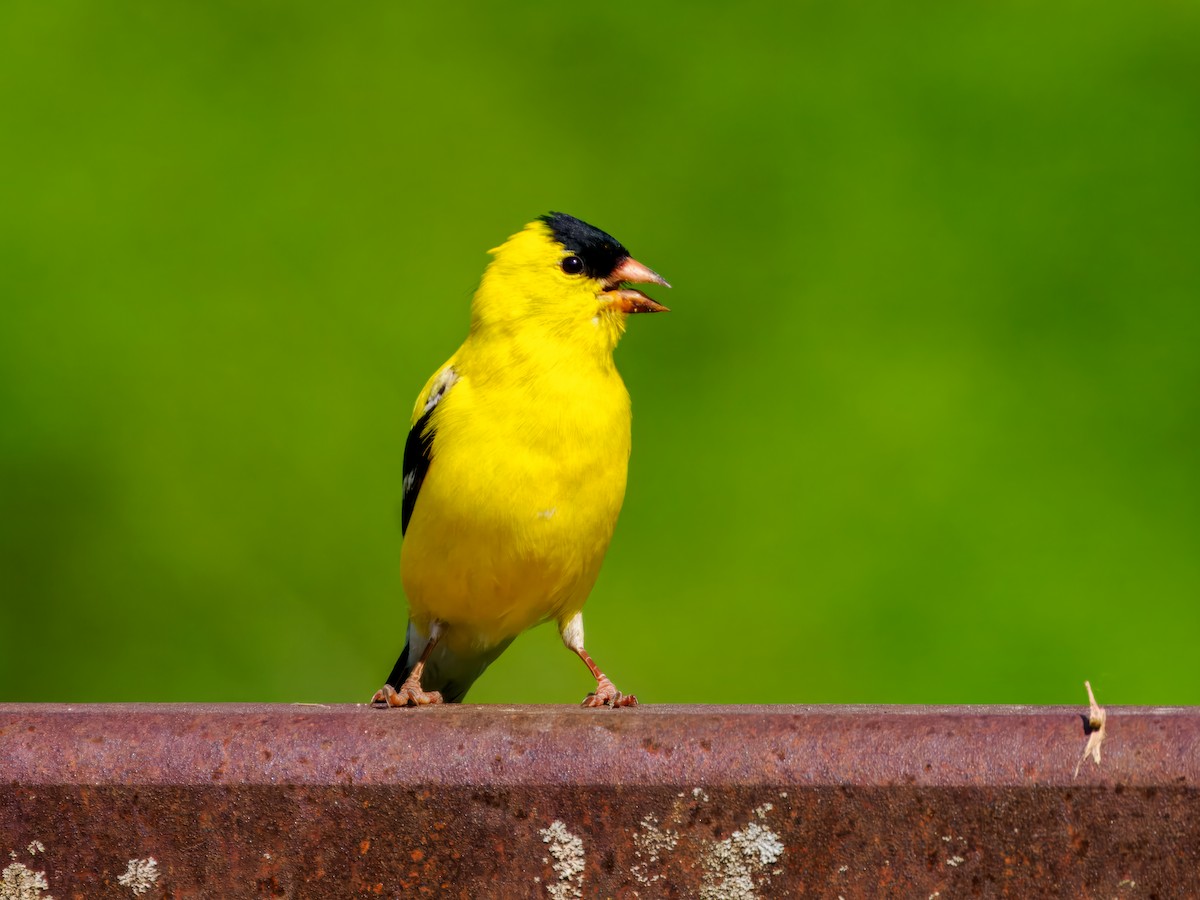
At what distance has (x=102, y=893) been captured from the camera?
1.57 metres

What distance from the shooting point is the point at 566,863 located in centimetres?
154

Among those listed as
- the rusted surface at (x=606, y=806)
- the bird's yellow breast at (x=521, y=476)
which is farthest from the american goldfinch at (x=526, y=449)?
the rusted surface at (x=606, y=806)

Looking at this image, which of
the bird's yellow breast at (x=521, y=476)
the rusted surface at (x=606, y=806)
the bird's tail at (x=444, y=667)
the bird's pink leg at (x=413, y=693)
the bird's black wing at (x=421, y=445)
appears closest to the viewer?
the rusted surface at (x=606, y=806)

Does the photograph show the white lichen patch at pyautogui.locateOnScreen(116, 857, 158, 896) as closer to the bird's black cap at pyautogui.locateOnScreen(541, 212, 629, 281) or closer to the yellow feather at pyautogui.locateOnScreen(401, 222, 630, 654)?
the yellow feather at pyautogui.locateOnScreen(401, 222, 630, 654)

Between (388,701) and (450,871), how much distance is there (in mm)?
1174

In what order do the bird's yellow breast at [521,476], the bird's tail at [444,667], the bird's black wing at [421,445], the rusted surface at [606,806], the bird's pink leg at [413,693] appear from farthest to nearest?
the bird's tail at [444,667], the bird's black wing at [421,445], the bird's pink leg at [413,693], the bird's yellow breast at [521,476], the rusted surface at [606,806]

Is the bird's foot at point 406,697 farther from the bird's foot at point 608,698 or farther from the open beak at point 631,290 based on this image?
the open beak at point 631,290

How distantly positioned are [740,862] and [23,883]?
0.71 meters

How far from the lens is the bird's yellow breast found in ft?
8.63

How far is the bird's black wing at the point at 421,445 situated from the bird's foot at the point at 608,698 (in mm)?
462

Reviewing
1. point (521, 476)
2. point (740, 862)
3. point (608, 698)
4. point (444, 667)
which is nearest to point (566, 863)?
point (740, 862)

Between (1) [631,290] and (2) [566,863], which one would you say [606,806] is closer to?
(2) [566,863]

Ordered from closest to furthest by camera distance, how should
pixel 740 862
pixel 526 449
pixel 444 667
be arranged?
1. pixel 740 862
2. pixel 526 449
3. pixel 444 667

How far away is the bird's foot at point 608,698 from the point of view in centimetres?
277
